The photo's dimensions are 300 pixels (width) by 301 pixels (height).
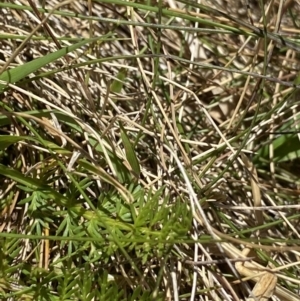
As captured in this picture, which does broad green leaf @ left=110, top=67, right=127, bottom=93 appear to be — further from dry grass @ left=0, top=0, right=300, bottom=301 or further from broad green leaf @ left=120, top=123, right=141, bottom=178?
broad green leaf @ left=120, top=123, right=141, bottom=178

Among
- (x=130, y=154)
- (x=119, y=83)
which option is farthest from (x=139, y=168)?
(x=119, y=83)

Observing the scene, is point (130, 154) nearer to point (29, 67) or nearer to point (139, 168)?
point (139, 168)

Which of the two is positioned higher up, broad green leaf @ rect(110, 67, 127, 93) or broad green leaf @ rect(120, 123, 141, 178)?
broad green leaf @ rect(110, 67, 127, 93)

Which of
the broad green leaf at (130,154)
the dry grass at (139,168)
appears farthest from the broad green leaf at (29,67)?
the broad green leaf at (130,154)

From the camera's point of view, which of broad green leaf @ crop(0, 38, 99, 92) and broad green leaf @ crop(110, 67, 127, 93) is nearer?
broad green leaf @ crop(0, 38, 99, 92)

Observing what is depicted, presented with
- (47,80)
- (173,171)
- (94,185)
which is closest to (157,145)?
(173,171)

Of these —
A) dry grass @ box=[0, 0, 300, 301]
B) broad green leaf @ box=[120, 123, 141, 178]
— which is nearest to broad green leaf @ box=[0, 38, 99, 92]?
dry grass @ box=[0, 0, 300, 301]
